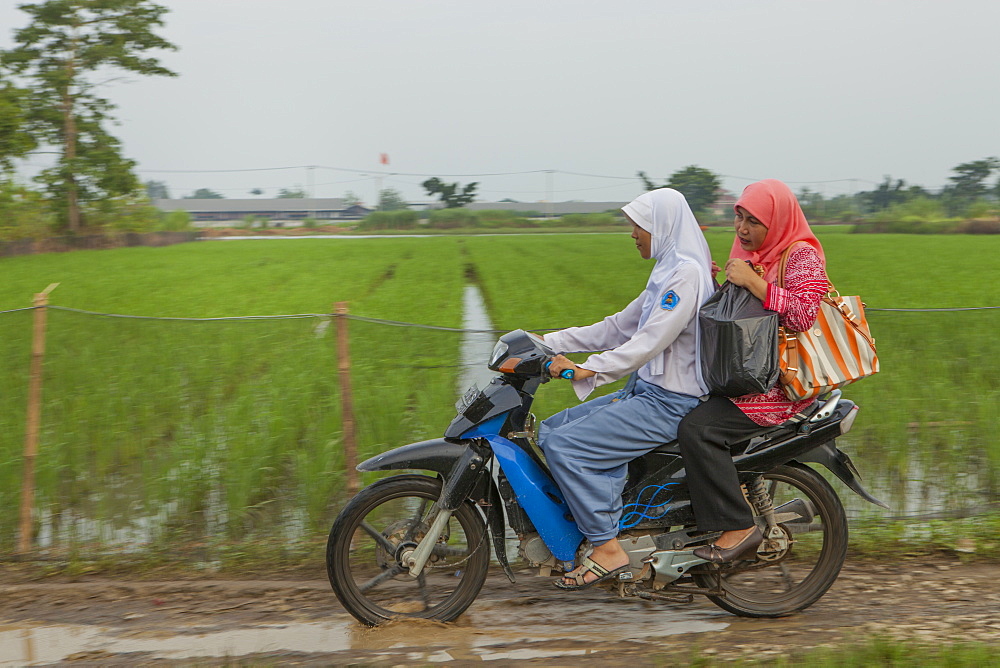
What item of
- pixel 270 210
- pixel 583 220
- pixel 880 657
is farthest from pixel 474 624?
pixel 270 210

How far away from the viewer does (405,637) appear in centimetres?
385

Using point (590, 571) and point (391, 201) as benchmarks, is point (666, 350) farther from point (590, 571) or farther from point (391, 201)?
point (391, 201)

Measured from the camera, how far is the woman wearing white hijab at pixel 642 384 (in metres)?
3.59

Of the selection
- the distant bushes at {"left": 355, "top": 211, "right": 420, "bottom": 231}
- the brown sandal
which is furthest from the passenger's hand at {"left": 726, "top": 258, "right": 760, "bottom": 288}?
the distant bushes at {"left": 355, "top": 211, "right": 420, "bottom": 231}

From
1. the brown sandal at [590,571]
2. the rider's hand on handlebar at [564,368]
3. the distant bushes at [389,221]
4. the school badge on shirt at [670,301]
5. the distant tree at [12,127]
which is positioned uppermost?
the distant tree at [12,127]

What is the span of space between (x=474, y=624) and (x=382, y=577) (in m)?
0.45

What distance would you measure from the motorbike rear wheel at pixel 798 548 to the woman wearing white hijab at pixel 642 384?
528mm

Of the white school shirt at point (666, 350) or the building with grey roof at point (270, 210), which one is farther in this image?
the building with grey roof at point (270, 210)

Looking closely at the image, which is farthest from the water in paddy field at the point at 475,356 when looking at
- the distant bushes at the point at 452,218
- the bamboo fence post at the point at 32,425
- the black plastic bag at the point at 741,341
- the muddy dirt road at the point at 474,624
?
the distant bushes at the point at 452,218

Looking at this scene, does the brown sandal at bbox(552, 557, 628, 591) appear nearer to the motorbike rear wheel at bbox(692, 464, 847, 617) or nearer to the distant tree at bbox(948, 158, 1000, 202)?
the motorbike rear wheel at bbox(692, 464, 847, 617)

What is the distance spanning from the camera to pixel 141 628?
4.04 meters

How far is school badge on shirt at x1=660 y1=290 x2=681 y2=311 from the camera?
11.8 feet

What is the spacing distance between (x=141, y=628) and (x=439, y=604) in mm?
1314

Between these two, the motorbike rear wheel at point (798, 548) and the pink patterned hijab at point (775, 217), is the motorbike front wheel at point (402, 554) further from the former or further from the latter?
the pink patterned hijab at point (775, 217)
